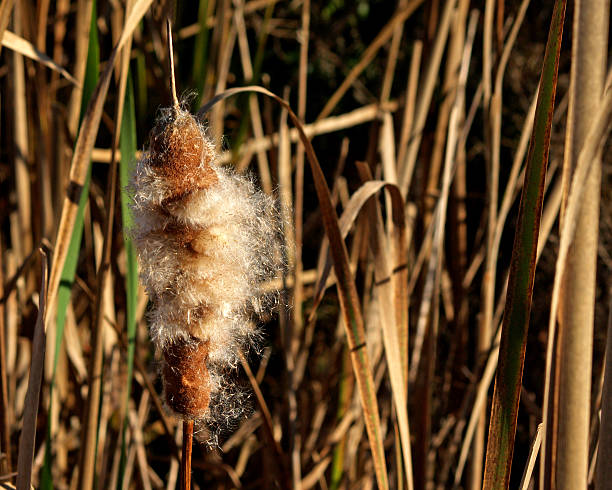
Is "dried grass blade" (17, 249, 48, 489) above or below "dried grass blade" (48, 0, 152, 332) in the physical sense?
below

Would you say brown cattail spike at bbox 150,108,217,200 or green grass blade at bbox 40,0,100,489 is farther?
green grass blade at bbox 40,0,100,489

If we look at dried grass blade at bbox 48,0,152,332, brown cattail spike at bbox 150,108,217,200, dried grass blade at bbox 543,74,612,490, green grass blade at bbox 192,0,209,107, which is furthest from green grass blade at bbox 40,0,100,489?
dried grass blade at bbox 543,74,612,490

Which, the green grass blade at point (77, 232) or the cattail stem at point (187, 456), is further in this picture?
the green grass blade at point (77, 232)

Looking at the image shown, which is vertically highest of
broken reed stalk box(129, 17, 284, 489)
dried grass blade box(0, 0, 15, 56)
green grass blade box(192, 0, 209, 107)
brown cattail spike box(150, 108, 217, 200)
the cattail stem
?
green grass blade box(192, 0, 209, 107)

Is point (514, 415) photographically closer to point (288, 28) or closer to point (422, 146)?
point (422, 146)

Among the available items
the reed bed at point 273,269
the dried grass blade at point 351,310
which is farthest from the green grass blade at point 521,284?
the dried grass blade at point 351,310

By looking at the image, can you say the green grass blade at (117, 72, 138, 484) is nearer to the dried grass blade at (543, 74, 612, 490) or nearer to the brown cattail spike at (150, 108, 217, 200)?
the brown cattail spike at (150, 108, 217, 200)

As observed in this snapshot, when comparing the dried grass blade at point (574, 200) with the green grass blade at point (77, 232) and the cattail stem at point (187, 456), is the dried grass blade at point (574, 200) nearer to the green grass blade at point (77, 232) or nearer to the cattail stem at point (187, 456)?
the cattail stem at point (187, 456)

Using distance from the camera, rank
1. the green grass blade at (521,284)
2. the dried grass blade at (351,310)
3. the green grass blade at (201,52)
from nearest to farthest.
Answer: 1. the green grass blade at (521,284)
2. the dried grass blade at (351,310)
3. the green grass blade at (201,52)
